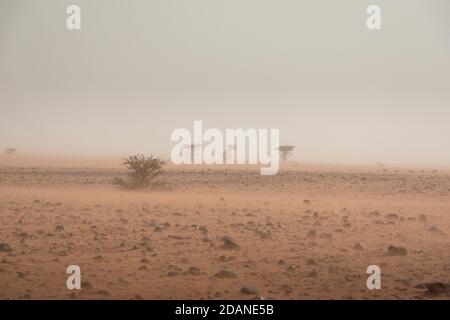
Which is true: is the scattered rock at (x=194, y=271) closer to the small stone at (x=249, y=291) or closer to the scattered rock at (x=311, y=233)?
the small stone at (x=249, y=291)

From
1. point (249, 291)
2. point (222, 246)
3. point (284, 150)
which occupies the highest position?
point (284, 150)

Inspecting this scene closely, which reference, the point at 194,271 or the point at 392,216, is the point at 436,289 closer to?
the point at 194,271

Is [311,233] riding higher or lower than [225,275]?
higher

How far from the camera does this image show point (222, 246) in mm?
9188

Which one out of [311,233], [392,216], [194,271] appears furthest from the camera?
[392,216]

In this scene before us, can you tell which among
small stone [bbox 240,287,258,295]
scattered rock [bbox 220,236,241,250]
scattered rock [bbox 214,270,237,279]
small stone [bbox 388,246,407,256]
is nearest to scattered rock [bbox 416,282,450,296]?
small stone [bbox 388,246,407,256]

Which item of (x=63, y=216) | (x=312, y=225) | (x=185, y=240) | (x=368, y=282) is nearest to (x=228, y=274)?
(x=368, y=282)

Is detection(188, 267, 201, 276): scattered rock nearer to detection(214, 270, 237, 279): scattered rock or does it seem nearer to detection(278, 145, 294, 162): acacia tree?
detection(214, 270, 237, 279): scattered rock

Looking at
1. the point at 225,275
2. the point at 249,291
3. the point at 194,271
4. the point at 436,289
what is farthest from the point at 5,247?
the point at 436,289

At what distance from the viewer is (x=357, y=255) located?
343 inches

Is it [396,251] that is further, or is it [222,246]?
[222,246]

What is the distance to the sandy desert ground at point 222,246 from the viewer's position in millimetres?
6754

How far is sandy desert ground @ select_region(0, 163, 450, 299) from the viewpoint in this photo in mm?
6754

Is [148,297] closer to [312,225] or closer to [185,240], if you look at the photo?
[185,240]
